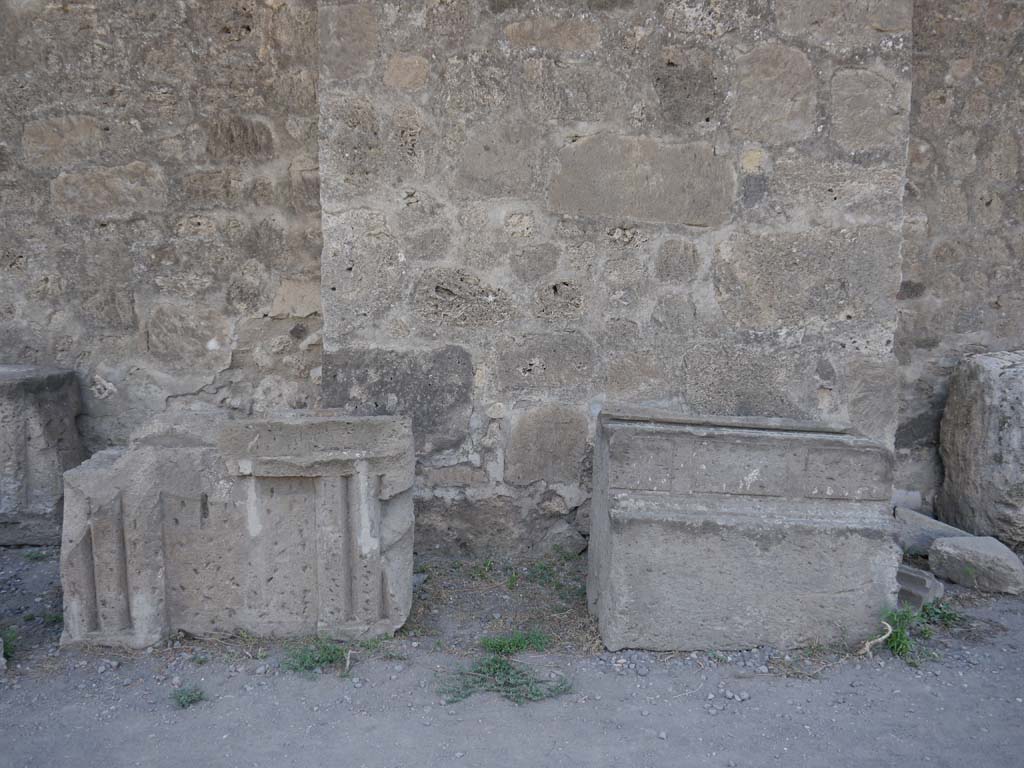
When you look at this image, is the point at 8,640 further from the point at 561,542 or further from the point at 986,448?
the point at 986,448

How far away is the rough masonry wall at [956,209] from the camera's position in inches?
136

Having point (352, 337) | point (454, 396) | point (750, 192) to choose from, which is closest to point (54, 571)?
point (352, 337)

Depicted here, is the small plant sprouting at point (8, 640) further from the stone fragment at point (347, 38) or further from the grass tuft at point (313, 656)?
the stone fragment at point (347, 38)

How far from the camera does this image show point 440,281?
9.63 feet

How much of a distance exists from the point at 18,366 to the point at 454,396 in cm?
205

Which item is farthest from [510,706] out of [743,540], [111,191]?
[111,191]

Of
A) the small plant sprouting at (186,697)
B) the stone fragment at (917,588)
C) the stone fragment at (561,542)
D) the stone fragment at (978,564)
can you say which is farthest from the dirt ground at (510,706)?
the stone fragment at (561,542)

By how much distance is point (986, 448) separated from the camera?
3266mm

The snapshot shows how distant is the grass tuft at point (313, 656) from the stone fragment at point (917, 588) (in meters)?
1.90

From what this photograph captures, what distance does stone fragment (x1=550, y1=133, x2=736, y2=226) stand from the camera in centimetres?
286

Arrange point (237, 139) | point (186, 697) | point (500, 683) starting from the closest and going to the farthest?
point (186, 697) → point (500, 683) → point (237, 139)

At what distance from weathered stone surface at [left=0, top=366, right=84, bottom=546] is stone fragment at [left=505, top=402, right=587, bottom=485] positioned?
195cm

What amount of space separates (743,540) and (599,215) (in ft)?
4.31

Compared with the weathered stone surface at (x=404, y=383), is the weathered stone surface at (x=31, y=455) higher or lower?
lower
